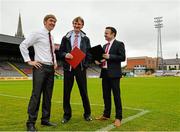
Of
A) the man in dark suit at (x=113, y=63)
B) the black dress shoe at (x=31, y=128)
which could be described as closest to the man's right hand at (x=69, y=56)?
the man in dark suit at (x=113, y=63)

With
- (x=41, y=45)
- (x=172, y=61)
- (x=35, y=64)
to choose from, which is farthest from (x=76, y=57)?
(x=172, y=61)

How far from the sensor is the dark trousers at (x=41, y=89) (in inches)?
206

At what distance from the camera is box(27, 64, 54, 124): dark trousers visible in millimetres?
5230

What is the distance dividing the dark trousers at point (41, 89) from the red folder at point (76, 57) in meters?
0.46

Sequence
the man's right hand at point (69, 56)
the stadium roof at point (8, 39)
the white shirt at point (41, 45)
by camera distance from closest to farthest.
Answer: the white shirt at point (41, 45)
the man's right hand at point (69, 56)
the stadium roof at point (8, 39)

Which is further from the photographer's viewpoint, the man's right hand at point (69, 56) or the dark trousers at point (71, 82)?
the dark trousers at point (71, 82)

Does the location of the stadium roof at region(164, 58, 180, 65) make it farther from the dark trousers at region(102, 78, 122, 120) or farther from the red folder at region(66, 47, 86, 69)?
the red folder at region(66, 47, 86, 69)

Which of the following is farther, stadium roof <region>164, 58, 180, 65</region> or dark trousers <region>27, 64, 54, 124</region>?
stadium roof <region>164, 58, 180, 65</region>

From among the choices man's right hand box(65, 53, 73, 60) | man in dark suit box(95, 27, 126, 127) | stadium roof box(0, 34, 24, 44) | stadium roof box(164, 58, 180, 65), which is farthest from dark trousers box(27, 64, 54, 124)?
stadium roof box(164, 58, 180, 65)

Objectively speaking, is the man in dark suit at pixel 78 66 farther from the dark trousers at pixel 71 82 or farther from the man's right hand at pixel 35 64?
the man's right hand at pixel 35 64

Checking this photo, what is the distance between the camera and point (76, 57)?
5.74 meters

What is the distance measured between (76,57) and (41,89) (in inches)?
36.8

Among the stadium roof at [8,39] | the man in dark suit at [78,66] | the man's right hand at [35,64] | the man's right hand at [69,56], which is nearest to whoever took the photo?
the man's right hand at [35,64]

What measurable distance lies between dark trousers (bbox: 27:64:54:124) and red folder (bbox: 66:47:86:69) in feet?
1.52
